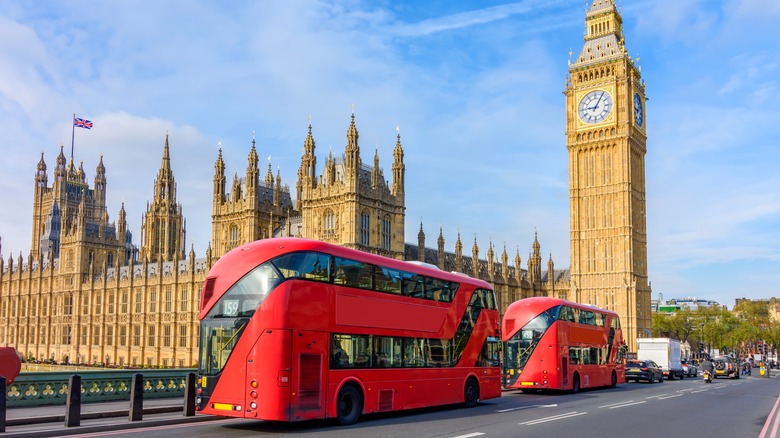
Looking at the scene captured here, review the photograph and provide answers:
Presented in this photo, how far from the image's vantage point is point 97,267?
96000mm

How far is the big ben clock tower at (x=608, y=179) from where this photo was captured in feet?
281

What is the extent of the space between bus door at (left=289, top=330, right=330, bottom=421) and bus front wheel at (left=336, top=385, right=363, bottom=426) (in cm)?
94

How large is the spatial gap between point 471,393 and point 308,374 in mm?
9302

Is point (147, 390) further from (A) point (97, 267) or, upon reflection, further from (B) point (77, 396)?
(A) point (97, 267)

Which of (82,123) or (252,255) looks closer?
(252,255)

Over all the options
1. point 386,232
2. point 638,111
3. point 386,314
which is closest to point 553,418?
point 386,314

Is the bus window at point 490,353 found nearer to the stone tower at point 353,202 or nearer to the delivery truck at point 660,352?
the stone tower at point 353,202

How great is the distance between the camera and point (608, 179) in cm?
8769

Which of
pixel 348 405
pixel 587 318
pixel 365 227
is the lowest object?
pixel 348 405

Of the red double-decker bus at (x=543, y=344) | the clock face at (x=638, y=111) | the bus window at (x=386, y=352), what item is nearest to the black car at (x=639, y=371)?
the red double-decker bus at (x=543, y=344)

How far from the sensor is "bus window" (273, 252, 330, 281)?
17.8 metres

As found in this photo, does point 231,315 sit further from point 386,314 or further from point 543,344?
point 543,344

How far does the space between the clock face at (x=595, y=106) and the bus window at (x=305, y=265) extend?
75.9 metres

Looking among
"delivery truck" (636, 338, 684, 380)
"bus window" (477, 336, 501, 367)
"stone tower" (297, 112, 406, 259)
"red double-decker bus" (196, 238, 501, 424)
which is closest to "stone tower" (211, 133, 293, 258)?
"stone tower" (297, 112, 406, 259)
